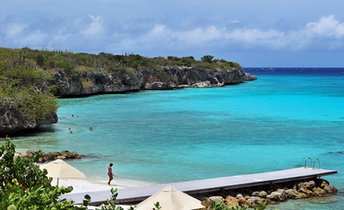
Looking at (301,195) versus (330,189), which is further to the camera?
(330,189)

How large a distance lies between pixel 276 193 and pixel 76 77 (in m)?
57.8

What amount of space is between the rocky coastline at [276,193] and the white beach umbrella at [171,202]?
4495 millimetres

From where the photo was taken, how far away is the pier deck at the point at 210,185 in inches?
703

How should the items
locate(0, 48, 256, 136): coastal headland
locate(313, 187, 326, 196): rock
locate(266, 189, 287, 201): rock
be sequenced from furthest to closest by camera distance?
locate(0, 48, 256, 136): coastal headland → locate(313, 187, 326, 196): rock → locate(266, 189, 287, 201): rock

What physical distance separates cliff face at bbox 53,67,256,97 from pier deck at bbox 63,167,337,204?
48.9m

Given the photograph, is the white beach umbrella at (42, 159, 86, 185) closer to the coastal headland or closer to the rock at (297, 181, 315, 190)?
the rock at (297, 181, 315, 190)

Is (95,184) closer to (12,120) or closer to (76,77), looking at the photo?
(12,120)

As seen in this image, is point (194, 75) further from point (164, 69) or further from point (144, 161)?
point (144, 161)

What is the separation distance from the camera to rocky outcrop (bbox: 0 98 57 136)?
1293 inches

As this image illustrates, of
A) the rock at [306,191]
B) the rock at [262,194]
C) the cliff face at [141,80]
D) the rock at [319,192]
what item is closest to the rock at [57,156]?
the rock at [262,194]

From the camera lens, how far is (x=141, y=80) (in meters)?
93.2

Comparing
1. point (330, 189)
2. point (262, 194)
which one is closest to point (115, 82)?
point (330, 189)

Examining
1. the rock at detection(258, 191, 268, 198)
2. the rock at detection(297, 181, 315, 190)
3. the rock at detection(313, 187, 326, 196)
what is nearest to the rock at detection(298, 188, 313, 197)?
the rock at detection(313, 187, 326, 196)

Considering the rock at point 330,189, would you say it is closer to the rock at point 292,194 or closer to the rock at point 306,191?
the rock at point 306,191
